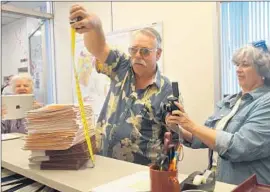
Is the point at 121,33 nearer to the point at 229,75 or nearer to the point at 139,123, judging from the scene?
the point at 229,75

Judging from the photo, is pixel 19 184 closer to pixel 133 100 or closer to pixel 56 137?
pixel 56 137

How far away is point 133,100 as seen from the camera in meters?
1.45

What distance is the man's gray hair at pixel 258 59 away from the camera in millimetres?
1486

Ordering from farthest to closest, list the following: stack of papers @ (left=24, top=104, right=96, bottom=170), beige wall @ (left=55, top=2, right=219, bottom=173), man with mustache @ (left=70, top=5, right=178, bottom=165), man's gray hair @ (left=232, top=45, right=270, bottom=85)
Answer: beige wall @ (left=55, top=2, right=219, bottom=173) → man's gray hair @ (left=232, top=45, right=270, bottom=85) → man with mustache @ (left=70, top=5, right=178, bottom=165) → stack of papers @ (left=24, top=104, right=96, bottom=170)

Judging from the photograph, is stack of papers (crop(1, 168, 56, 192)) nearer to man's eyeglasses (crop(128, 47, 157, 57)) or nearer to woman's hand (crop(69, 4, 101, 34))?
woman's hand (crop(69, 4, 101, 34))

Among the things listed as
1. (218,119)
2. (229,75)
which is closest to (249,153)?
(218,119)

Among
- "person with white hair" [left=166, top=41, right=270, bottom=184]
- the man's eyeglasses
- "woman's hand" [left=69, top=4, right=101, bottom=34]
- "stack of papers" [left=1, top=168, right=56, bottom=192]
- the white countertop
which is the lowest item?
"stack of papers" [left=1, top=168, right=56, bottom=192]

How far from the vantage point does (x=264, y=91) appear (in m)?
1.45

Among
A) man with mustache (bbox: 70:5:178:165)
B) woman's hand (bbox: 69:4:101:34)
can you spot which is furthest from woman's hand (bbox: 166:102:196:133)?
woman's hand (bbox: 69:4:101:34)

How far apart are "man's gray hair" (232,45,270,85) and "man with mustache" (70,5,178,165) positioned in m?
0.44

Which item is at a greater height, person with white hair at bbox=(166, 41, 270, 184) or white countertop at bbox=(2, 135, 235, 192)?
person with white hair at bbox=(166, 41, 270, 184)

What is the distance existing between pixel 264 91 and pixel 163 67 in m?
1.40

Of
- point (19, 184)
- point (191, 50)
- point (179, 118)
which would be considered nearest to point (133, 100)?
point (179, 118)

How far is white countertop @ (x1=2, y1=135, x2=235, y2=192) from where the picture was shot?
0.88 m
